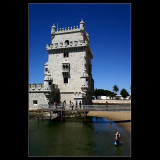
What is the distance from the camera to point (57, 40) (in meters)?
31.4

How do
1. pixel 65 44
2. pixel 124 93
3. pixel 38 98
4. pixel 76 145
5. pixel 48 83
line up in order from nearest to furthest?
pixel 76 145, pixel 48 83, pixel 38 98, pixel 65 44, pixel 124 93

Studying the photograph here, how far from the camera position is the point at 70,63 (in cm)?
2923

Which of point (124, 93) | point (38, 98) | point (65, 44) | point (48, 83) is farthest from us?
point (124, 93)

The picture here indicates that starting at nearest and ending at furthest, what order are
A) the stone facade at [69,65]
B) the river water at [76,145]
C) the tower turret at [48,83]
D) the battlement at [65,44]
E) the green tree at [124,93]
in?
the river water at [76,145]
the tower turret at [48,83]
the stone facade at [69,65]
the battlement at [65,44]
the green tree at [124,93]

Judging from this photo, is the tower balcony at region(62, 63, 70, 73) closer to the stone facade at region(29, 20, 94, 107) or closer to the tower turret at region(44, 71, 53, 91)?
the stone facade at region(29, 20, 94, 107)

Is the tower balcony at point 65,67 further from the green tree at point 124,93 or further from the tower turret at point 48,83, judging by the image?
the green tree at point 124,93

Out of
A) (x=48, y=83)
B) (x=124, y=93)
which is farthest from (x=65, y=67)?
→ (x=124, y=93)

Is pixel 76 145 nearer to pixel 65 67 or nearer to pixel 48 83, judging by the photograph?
pixel 48 83

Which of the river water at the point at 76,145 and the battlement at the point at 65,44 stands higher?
the battlement at the point at 65,44

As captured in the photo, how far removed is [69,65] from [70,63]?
53cm

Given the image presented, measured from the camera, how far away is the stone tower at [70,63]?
28328mm

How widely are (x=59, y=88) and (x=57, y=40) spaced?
40.2ft

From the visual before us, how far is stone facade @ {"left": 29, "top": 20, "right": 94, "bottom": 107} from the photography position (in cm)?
2814

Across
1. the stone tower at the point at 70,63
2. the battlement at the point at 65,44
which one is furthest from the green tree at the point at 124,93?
the battlement at the point at 65,44
